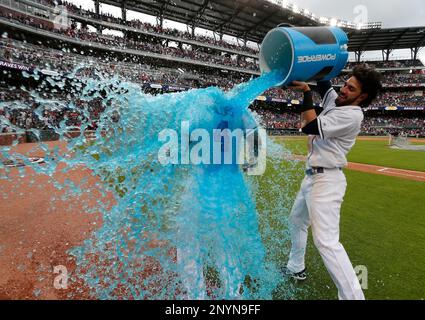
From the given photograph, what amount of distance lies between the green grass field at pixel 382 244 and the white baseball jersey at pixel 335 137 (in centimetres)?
142

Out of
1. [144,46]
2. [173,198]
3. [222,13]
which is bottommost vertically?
→ [173,198]

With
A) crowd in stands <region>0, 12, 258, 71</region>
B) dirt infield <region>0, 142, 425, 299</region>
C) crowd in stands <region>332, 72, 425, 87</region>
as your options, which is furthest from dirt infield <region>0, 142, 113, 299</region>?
crowd in stands <region>332, 72, 425, 87</region>

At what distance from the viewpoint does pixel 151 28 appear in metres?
34.2

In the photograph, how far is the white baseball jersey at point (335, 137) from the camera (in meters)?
2.53

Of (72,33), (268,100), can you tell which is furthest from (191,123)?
(268,100)

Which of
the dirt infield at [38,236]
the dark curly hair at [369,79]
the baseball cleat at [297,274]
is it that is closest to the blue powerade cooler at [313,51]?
the dark curly hair at [369,79]

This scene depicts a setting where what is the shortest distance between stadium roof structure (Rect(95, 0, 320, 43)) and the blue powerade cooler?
1314 inches

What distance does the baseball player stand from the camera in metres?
2.39

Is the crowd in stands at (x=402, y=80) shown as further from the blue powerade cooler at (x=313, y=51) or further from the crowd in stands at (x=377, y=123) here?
the blue powerade cooler at (x=313, y=51)

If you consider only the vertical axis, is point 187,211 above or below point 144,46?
below

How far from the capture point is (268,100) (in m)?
38.0

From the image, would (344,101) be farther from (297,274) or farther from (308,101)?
(297,274)

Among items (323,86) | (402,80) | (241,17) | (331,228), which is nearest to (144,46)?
(241,17)

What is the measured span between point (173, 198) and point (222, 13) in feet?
122
